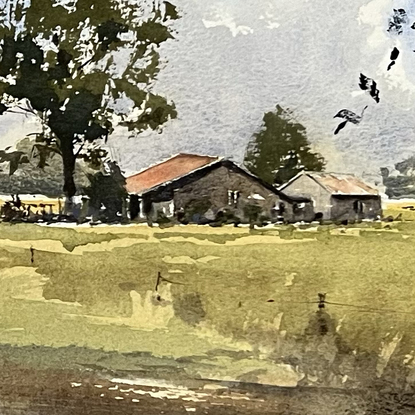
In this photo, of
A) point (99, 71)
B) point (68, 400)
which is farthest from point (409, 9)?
point (68, 400)

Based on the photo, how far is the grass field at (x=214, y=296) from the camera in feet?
5.71

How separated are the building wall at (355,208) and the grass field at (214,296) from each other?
3 centimetres

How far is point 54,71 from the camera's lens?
196cm

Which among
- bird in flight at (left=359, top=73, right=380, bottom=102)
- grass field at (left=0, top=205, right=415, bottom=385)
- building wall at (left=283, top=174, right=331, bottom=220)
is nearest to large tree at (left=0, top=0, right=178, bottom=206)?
grass field at (left=0, top=205, right=415, bottom=385)

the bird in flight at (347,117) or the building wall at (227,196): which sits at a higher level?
the bird in flight at (347,117)

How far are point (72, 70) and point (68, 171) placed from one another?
0.30 m

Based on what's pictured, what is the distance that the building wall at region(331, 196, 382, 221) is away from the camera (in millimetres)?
1782

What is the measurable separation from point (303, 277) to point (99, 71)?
815 millimetres

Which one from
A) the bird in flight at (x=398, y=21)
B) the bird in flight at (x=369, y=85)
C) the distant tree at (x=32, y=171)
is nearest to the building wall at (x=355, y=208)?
the bird in flight at (x=369, y=85)

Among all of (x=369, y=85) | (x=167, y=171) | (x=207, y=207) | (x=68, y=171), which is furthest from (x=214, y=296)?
(x=369, y=85)

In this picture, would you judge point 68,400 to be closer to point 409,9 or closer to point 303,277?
point 303,277

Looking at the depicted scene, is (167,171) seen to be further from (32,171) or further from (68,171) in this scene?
(32,171)

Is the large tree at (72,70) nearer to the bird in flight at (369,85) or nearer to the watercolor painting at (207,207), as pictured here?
the watercolor painting at (207,207)

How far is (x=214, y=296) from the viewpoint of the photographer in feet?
5.90
